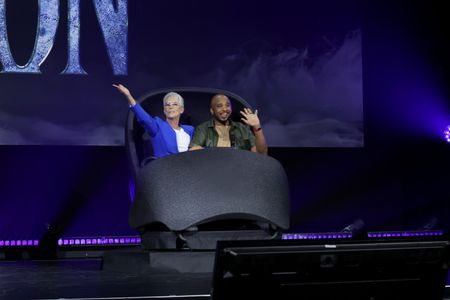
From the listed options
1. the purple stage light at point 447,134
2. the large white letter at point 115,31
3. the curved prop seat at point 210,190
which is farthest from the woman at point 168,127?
the purple stage light at point 447,134

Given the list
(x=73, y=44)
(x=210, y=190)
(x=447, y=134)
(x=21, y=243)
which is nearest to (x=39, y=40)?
(x=73, y=44)

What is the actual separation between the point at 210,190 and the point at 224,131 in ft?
1.88

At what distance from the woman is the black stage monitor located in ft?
6.67

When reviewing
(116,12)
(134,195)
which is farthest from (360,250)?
(116,12)

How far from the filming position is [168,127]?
323 cm

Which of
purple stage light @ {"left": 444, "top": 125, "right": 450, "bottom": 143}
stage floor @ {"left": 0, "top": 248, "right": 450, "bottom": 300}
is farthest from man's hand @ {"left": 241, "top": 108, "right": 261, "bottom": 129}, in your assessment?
purple stage light @ {"left": 444, "top": 125, "right": 450, "bottom": 143}

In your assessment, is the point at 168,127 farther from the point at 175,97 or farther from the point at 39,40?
the point at 39,40

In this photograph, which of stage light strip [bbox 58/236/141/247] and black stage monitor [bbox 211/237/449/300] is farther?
stage light strip [bbox 58/236/141/247]

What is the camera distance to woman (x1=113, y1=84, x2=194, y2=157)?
124 inches

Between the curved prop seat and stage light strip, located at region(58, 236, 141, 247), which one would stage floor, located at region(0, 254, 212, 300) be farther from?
stage light strip, located at region(58, 236, 141, 247)

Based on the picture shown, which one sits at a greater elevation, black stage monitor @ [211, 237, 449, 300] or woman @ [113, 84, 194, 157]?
woman @ [113, 84, 194, 157]

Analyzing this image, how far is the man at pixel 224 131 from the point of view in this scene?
3.22 metres

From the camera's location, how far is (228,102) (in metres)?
3.28

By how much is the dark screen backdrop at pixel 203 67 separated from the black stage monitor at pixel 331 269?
4.00 m
